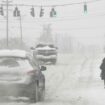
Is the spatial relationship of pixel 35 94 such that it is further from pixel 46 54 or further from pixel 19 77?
pixel 46 54

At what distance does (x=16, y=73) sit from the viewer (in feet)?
46.3

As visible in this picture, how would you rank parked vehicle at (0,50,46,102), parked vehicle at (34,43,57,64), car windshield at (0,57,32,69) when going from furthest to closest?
parked vehicle at (34,43,57,64) < car windshield at (0,57,32,69) < parked vehicle at (0,50,46,102)

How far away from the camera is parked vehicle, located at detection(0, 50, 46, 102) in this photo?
46.2 ft

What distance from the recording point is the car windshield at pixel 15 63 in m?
14.3

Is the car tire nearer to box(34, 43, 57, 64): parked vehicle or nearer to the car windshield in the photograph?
the car windshield

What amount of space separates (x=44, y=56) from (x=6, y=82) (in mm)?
26061

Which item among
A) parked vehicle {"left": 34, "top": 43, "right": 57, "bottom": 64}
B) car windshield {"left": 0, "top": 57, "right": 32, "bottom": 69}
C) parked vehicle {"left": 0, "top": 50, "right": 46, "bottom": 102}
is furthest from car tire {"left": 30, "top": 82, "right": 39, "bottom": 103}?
parked vehicle {"left": 34, "top": 43, "right": 57, "bottom": 64}

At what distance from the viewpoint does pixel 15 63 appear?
47.4 ft

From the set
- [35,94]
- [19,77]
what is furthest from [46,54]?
[19,77]

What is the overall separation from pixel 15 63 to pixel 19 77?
511 mm

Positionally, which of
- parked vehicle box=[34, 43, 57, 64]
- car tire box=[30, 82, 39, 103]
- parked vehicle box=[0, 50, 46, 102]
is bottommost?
parked vehicle box=[34, 43, 57, 64]

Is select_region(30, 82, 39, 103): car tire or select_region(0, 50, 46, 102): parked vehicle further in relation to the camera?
select_region(30, 82, 39, 103): car tire

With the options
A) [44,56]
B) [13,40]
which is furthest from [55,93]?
[13,40]

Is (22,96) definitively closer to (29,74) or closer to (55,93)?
(29,74)
